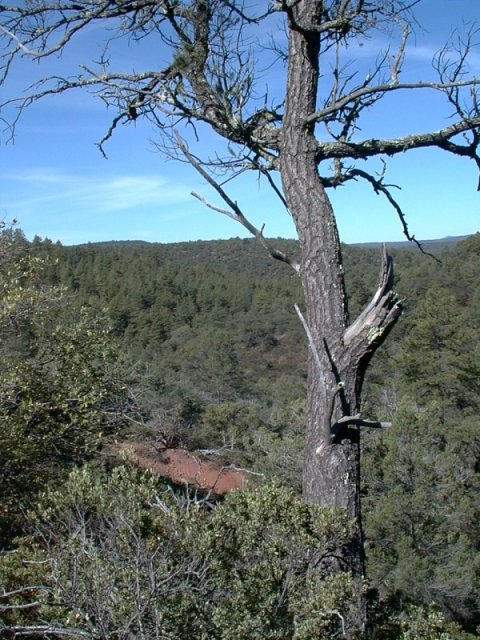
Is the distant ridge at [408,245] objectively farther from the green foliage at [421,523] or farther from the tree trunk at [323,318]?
the green foliage at [421,523]

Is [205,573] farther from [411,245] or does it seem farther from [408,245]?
[408,245]

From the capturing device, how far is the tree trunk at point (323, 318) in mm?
2996

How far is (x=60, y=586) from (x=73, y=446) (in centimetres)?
438

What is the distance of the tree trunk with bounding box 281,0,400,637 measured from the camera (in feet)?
9.83

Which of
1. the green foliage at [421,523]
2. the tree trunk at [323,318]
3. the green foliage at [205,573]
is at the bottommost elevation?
the green foliage at [421,523]

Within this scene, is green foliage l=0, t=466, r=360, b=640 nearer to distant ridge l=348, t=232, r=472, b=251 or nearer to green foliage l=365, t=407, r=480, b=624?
distant ridge l=348, t=232, r=472, b=251

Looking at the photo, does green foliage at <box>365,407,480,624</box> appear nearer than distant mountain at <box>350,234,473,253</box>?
No

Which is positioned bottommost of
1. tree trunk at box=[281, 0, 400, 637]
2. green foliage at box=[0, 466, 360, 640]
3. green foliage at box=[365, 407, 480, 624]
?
green foliage at box=[365, 407, 480, 624]

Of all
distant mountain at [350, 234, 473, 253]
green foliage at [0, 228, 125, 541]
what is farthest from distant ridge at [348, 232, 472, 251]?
green foliage at [0, 228, 125, 541]

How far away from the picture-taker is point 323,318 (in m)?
3.11

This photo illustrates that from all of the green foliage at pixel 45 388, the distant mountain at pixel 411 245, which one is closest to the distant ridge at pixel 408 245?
the distant mountain at pixel 411 245

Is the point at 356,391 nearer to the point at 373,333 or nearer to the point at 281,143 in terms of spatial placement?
the point at 373,333

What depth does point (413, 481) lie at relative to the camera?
1198 centimetres

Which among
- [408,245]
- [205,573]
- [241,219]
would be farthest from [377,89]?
[408,245]
